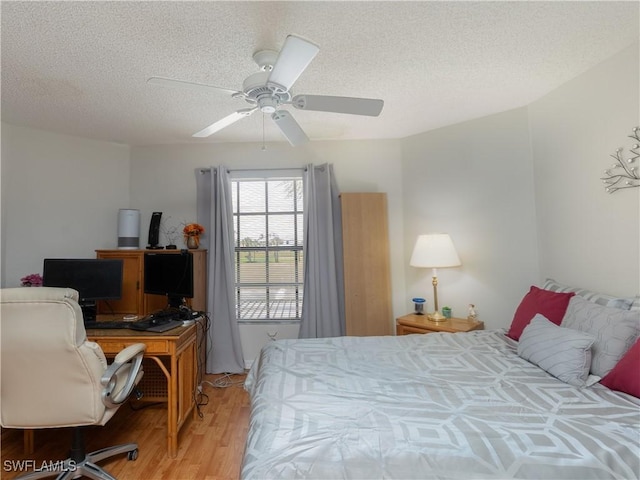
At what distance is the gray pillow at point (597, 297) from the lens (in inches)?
64.4

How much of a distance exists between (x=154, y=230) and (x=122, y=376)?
5.86ft

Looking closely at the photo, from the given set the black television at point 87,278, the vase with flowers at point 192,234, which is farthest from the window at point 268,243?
the black television at point 87,278

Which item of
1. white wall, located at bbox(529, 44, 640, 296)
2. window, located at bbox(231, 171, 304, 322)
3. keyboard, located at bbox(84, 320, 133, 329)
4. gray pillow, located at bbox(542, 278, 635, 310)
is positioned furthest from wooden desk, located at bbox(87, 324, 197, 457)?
white wall, located at bbox(529, 44, 640, 296)

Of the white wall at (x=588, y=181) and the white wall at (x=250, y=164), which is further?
the white wall at (x=250, y=164)

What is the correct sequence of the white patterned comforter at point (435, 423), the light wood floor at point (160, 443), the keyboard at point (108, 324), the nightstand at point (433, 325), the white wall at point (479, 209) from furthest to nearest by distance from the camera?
the white wall at point (479, 209), the nightstand at point (433, 325), the keyboard at point (108, 324), the light wood floor at point (160, 443), the white patterned comforter at point (435, 423)

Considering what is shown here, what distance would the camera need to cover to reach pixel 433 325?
8.49 ft

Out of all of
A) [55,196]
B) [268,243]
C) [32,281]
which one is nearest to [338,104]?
[268,243]

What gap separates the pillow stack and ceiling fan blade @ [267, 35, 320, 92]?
6.13 feet

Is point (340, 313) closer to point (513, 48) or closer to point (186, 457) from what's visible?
point (186, 457)

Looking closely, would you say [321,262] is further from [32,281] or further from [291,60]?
[32,281]

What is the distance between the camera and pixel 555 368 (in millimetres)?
1482

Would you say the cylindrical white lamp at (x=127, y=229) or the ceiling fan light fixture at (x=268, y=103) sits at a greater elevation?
the ceiling fan light fixture at (x=268, y=103)

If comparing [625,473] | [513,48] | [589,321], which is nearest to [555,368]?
[589,321]

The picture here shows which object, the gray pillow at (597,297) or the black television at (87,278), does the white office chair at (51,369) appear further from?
the gray pillow at (597,297)
